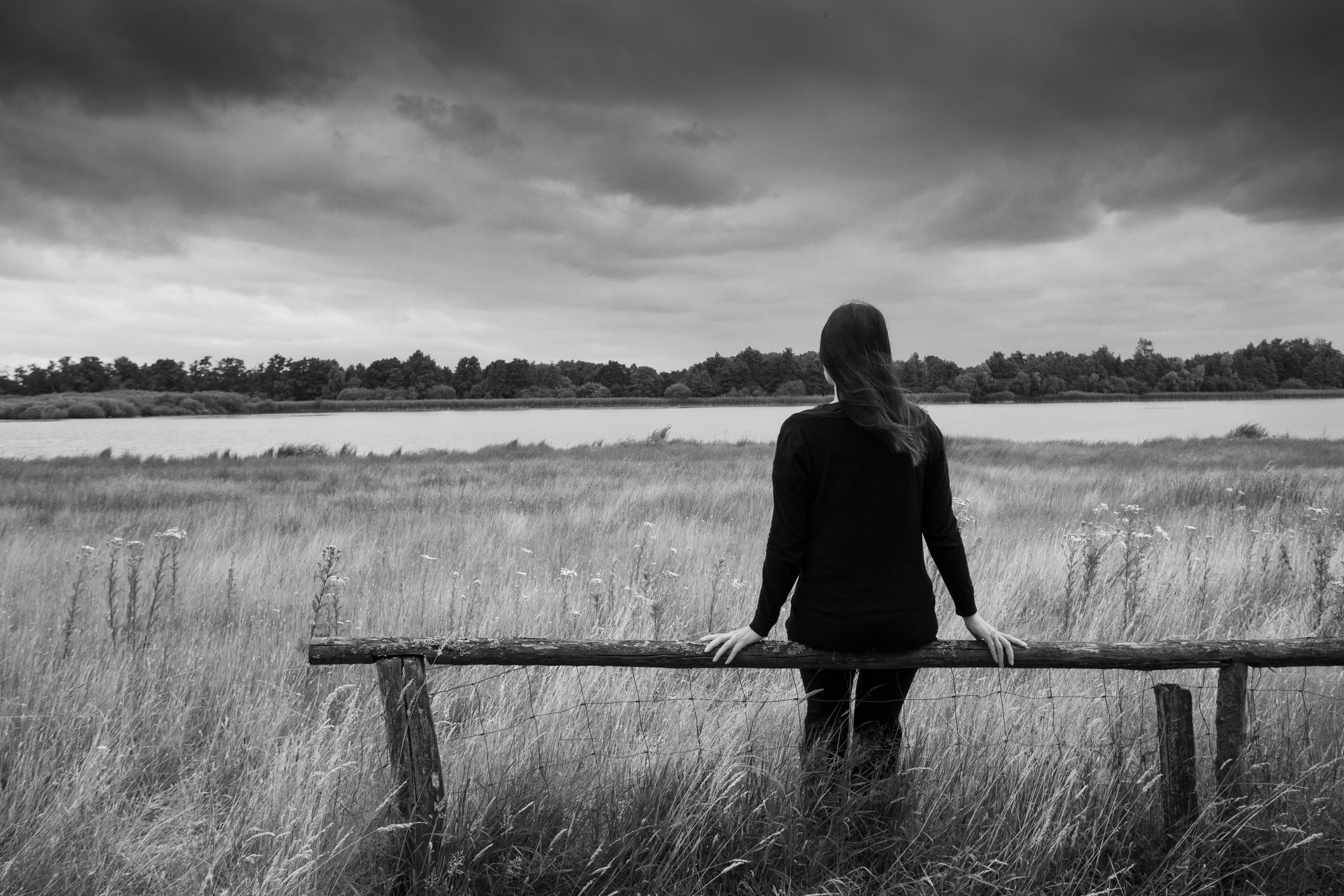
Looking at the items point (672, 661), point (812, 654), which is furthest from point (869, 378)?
point (672, 661)

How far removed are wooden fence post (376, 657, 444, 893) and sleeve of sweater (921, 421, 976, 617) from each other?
6.68 ft

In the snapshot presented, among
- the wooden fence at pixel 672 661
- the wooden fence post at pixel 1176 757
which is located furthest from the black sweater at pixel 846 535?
the wooden fence post at pixel 1176 757

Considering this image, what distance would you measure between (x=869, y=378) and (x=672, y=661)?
1287mm

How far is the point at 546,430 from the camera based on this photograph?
6275cm

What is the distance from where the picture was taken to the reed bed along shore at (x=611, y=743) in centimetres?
300

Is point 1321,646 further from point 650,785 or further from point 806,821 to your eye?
point 650,785

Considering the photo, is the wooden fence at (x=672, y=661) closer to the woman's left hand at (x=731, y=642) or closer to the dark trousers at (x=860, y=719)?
A: the woman's left hand at (x=731, y=642)

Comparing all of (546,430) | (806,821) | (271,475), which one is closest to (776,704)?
(806,821)

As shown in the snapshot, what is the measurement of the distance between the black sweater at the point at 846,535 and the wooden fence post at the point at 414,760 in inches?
51.8

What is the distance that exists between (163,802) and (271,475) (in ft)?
77.7

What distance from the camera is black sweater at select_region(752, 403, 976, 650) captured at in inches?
108

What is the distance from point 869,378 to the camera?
268 cm

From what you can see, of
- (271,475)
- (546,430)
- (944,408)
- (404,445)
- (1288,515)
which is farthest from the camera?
(944,408)

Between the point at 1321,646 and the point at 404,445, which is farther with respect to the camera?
the point at 404,445
